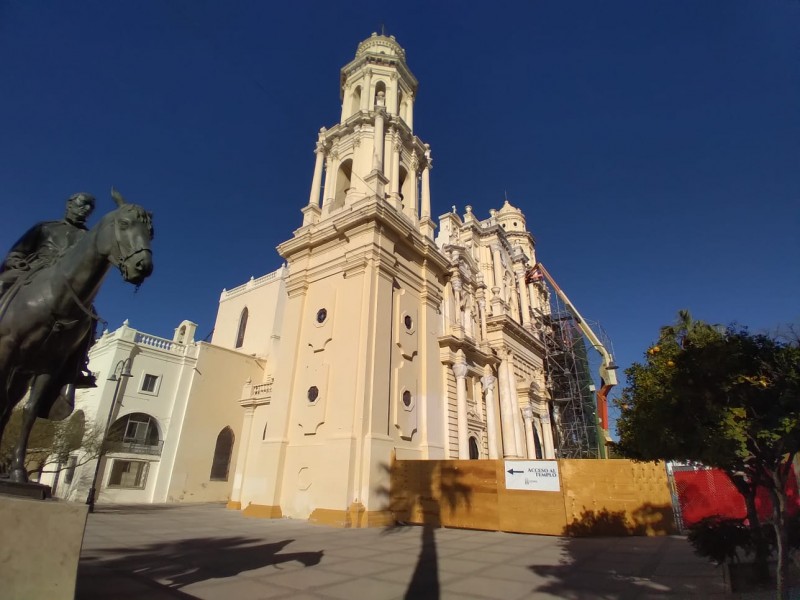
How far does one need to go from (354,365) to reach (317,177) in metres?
10.3

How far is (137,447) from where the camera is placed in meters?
20.9

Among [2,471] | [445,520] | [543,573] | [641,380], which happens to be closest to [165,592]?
[2,471]

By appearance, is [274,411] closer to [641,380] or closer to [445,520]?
[445,520]

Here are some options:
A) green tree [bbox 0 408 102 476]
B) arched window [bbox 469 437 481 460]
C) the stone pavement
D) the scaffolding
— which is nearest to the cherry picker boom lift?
the scaffolding

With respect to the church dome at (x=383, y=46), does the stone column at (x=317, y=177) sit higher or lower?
lower

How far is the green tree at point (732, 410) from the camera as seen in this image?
4141 mm

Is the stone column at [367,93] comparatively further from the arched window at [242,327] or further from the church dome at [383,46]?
the arched window at [242,327]

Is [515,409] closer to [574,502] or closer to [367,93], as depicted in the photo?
[574,502]

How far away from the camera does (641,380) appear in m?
5.71

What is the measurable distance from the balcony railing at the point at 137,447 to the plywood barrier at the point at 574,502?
16427 mm

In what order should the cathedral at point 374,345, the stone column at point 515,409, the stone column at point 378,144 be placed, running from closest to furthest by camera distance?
1. the cathedral at point 374,345
2. the stone column at point 378,144
3. the stone column at point 515,409

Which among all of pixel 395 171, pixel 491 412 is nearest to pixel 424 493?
pixel 491 412

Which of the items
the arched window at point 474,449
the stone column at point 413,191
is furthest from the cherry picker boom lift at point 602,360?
the stone column at point 413,191

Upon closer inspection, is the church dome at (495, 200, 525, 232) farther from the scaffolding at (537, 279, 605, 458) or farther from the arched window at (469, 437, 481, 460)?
the arched window at (469, 437, 481, 460)
